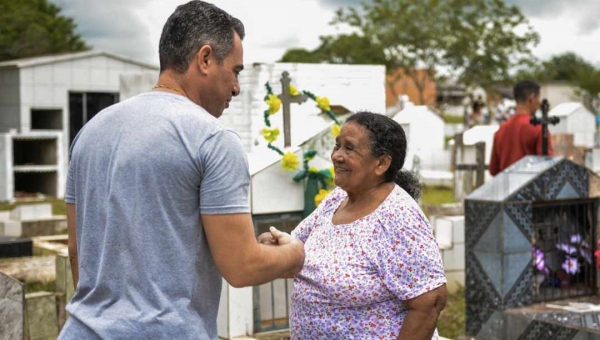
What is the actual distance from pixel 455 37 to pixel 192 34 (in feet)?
139

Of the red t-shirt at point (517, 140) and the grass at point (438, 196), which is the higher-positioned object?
the red t-shirt at point (517, 140)

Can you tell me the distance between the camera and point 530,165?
21.5 ft

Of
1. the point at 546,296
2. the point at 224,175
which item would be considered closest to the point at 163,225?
the point at 224,175

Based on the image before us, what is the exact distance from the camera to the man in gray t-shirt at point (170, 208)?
2.30 metres

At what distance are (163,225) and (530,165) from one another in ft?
15.4

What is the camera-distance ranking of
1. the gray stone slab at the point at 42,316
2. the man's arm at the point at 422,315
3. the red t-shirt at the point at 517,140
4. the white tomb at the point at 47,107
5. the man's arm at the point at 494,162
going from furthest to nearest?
the white tomb at the point at 47,107, the man's arm at the point at 494,162, the red t-shirt at the point at 517,140, the gray stone slab at the point at 42,316, the man's arm at the point at 422,315

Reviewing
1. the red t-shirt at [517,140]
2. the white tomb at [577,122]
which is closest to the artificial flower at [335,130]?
the red t-shirt at [517,140]

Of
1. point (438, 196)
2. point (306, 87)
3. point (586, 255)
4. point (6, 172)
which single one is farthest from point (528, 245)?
point (6, 172)

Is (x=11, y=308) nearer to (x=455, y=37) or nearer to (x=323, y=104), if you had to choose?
(x=323, y=104)

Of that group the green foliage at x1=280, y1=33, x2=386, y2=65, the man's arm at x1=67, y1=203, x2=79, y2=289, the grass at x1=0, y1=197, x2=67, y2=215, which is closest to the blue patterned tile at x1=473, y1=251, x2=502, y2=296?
the man's arm at x1=67, y1=203, x2=79, y2=289

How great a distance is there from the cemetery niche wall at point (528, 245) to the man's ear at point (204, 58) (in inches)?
161

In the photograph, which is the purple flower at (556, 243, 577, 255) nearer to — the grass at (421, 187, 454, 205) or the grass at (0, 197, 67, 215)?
the grass at (421, 187, 454, 205)

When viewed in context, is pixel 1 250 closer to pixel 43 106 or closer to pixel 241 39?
pixel 241 39

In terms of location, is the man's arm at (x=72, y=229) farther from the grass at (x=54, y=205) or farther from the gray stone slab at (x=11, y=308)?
the grass at (x=54, y=205)
